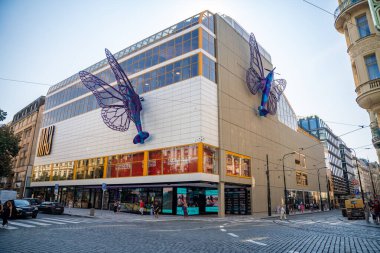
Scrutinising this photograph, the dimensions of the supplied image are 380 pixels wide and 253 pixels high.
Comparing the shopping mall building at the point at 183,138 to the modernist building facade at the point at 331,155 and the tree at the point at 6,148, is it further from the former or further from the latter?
the modernist building facade at the point at 331,155

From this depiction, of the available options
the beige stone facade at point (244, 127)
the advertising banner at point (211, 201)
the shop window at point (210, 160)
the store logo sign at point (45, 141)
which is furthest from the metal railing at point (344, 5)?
the store logo sign at point (45, 141)

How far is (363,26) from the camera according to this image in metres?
22.9

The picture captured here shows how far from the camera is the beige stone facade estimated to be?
3234cm

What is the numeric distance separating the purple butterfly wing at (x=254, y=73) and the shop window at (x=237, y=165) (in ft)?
34.0

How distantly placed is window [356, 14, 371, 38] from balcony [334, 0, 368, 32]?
1320mm

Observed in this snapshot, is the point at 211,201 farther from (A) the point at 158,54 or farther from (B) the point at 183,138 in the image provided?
(A) the point at 158,54

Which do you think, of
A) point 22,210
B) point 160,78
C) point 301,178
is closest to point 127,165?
point 160,78

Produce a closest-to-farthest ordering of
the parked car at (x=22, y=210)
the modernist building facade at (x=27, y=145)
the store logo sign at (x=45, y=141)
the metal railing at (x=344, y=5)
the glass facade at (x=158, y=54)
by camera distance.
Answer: the parked car at (x=22, y=210)
the metal railing at (x=344, y=5)
the glass facade at (x=158, y=54)
the store logo sign at (x=45, y=141)
the modernist building facade at (x=27, y=145)

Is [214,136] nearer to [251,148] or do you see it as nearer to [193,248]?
[251,148]

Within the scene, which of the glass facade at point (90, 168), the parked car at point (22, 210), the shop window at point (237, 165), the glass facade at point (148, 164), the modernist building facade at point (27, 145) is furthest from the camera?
the modernist building facade at point (27, 145)

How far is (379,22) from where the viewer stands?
44.6 feet

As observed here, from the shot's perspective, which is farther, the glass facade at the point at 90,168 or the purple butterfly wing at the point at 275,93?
the purple butterfly wing at the point at 275,93

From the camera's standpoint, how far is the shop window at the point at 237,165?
31.4 metres

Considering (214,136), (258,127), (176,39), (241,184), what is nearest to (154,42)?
(176,39)
